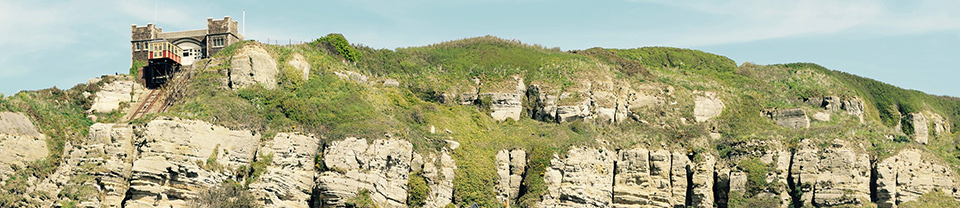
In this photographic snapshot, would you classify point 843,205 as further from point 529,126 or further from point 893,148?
point 529,126

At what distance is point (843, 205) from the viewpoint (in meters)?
81.5

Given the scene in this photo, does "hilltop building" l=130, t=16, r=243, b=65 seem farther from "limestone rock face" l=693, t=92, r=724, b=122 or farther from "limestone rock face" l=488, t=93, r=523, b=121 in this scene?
"limestone rock face" l=693, t=92, r=724, b=122

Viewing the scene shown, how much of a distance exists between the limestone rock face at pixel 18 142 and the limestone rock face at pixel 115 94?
865cm

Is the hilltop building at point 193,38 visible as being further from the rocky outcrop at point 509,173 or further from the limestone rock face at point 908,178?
the limestone rock face at point 908,178

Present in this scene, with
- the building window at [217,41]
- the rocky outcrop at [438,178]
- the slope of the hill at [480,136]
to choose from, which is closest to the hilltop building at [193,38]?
the building window at [217,41]

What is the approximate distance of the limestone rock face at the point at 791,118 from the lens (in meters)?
90.9

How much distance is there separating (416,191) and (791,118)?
33.1 metres

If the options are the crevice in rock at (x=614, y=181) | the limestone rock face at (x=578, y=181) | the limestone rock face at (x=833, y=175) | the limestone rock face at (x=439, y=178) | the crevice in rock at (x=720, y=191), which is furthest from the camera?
the crevice in rock at (x=720, y=191)

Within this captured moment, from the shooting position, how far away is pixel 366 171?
70.8 meters

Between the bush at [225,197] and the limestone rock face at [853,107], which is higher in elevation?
the limestone rock face at [853,107]

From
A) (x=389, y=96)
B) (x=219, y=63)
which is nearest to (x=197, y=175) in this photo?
(x=219, y=63)

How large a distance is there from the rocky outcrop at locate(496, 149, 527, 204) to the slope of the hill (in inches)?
4.4

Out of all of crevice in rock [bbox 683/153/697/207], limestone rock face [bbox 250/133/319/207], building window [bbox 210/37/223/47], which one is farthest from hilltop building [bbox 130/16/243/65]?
crevice in rock [bbox 683/153/697/207]

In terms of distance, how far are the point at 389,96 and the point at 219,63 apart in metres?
11.8
